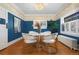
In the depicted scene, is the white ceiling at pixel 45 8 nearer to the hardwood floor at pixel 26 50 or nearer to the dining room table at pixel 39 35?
the dining room table at pixel 39 35

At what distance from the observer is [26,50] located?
8.18 ft

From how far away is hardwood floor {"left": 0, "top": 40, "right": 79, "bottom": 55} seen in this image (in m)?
2.42

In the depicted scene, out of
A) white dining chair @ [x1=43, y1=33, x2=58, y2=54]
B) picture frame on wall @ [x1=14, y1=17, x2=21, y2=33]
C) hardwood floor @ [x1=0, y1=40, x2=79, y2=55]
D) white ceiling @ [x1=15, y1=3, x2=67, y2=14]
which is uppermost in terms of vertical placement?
white ceiling @ [x1=15, y1=3, x2=67, y2=14]

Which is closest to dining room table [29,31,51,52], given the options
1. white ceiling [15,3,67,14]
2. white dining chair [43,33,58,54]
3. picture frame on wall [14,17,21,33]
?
white dining chair [43,33,58,54]

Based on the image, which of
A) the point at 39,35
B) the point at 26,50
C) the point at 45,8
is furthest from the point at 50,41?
the point at 45,8

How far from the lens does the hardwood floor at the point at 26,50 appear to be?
2418 mm

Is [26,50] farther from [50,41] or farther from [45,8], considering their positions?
[45,8]

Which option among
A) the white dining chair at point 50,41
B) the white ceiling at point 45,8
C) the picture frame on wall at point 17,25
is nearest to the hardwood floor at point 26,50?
the white dining chair at point 50,41

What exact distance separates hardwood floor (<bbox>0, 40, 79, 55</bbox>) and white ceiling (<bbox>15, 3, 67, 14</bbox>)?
64 cm

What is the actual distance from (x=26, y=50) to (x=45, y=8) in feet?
3.02

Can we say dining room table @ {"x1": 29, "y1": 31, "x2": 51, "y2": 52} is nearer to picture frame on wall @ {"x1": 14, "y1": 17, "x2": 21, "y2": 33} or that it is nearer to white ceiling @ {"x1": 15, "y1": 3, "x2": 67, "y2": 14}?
picture frame on wall @ {"x1": 14, "y1": 17, "x2": 21, "y2": 33}

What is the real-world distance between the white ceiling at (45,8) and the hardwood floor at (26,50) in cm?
64
